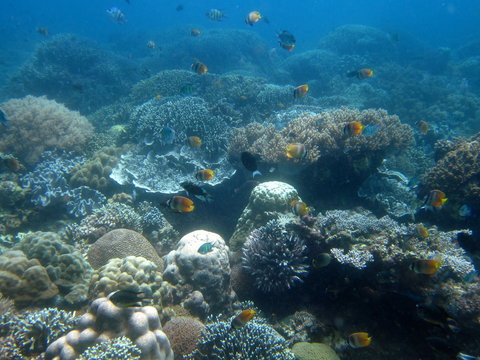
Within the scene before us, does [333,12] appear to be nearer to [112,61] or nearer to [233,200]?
[112,61]

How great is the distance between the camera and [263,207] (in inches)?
249

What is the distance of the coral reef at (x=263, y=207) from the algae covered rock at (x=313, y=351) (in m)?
2.45

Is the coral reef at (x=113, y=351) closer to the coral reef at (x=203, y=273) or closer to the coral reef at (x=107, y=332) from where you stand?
the coral reef at (x=107, y=332)

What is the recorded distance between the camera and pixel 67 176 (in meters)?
8.51

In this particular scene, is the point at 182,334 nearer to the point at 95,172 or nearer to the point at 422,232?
the point at 422,232

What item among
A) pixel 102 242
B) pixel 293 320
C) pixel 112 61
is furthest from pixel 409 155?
pixel 112 61

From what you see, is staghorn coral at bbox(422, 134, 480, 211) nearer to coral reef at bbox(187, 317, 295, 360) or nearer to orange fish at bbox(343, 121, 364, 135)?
orange fish at bbox(343, 121, 364, 135)

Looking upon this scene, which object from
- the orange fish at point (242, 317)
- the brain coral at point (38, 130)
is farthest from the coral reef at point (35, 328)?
the brain coral at point (38, 130)

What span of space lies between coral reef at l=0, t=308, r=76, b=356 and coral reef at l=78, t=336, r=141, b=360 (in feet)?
2.80

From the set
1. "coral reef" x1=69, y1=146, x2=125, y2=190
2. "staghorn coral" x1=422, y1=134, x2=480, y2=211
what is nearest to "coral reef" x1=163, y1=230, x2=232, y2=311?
"coral reef" x1=69, y1=146, x2=125, y2=190

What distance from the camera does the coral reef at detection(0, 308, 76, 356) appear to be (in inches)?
148

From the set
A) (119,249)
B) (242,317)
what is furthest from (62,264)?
(242,317)

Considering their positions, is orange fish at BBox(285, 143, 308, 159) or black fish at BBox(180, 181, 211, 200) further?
orange fish at BBox(285, 143, 308, 159)

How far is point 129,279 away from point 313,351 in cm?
319
